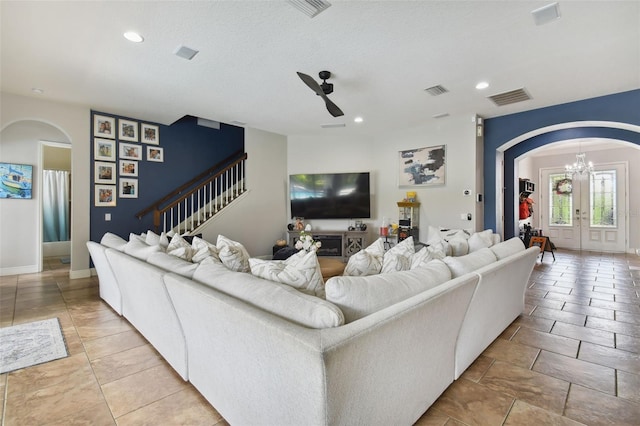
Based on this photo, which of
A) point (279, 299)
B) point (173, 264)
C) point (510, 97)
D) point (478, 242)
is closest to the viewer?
point (279, 299)

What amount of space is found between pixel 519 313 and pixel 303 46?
3489 millimetres

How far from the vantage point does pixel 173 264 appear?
201cm

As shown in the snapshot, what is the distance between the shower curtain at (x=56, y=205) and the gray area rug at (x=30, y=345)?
5.12m

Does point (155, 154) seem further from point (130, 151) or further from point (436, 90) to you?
point (436, 90)

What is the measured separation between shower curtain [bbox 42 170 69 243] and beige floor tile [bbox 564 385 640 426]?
9014mm

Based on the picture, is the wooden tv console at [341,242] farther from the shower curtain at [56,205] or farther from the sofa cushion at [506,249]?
the shower curtain at [56,205]

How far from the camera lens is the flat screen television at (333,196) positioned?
668cm

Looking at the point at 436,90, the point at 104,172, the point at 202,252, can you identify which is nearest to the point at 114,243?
the point at 202,252

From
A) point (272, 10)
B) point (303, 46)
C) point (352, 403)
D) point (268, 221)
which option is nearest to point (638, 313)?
point (352, 403)

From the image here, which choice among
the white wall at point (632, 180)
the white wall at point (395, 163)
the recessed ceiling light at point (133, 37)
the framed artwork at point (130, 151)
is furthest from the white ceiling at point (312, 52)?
the white wall at point (632, 180)

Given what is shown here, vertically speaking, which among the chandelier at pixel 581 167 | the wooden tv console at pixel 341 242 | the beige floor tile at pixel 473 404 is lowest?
the beige floor tile at pixel 473 404

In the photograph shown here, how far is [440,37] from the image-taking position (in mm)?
2891

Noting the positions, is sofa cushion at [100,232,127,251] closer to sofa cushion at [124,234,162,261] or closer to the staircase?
sofa cushion at [124,234,162,261]

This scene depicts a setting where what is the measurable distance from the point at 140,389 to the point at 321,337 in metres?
1.60
